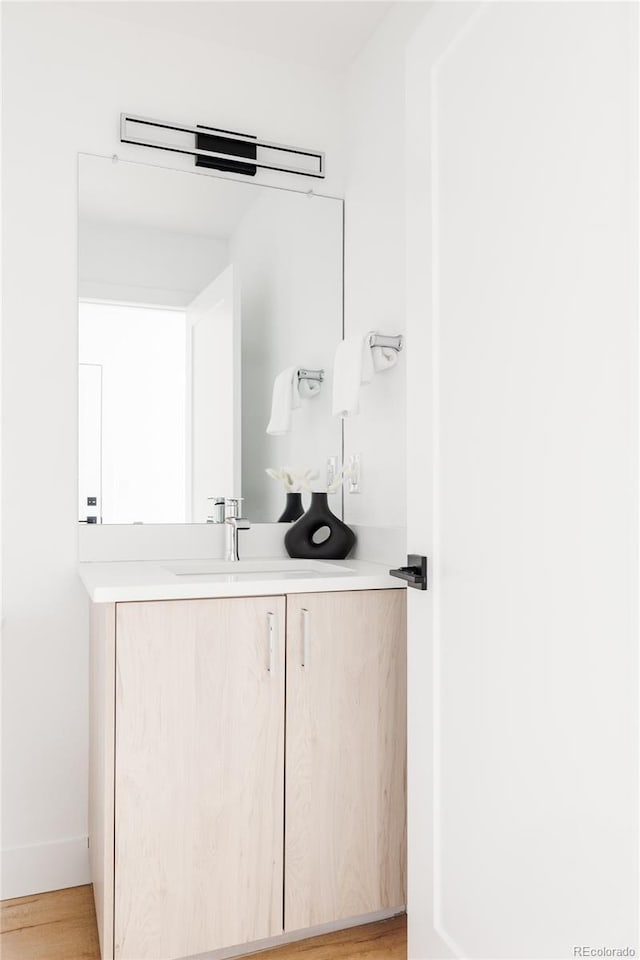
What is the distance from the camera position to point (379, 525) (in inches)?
85.7

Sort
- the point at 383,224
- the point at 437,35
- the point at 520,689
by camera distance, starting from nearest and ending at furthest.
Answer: the point at 520,689 < the point at 437,35 < the point at 383,224

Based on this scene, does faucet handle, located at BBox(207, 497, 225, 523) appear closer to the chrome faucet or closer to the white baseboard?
the chrome faucet

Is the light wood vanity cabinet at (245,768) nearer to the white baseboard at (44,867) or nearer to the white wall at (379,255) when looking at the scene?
the white baseboard at (44,867)

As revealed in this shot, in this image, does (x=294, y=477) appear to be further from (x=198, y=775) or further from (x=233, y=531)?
(x=198, y=775)

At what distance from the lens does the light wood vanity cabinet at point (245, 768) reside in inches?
60.5

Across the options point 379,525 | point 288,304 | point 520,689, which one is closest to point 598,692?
point 520,689

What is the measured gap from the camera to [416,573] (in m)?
1.46

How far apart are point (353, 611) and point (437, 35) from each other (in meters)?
1.25

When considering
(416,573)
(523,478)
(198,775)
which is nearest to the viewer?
(523,478)

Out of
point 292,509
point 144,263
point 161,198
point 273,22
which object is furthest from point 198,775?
point 273,22

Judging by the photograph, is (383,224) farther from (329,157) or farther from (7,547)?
(7,547)

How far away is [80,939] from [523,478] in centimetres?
155

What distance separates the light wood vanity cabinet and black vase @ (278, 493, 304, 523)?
65 centimetres

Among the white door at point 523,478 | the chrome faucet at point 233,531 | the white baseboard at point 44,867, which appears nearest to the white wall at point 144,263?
the chrome faucet at point 233,531
